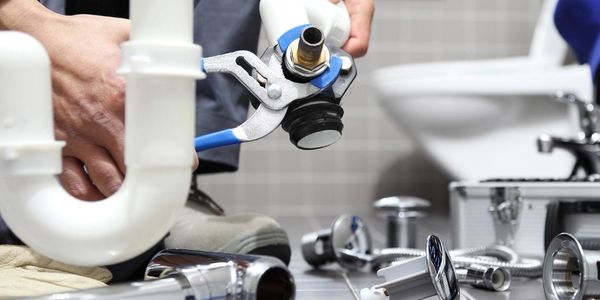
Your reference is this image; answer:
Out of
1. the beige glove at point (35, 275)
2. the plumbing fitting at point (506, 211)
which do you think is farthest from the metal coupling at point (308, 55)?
the plumbing fitting at point (506, 211)

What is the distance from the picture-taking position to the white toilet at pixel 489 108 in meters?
1.83

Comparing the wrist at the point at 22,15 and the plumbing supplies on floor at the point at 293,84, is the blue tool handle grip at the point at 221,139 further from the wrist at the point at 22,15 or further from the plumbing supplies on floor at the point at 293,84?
the wrist at the point at 22,15

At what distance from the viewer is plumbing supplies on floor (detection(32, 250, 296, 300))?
48 cm

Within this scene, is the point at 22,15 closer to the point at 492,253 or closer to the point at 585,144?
the point at 492,253

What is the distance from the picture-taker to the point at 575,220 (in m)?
0.89

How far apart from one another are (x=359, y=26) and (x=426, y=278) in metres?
0.24

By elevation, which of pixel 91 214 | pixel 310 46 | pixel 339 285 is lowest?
pixel 339 285

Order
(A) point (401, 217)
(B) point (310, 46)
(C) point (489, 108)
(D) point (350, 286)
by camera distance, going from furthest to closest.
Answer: (C) point (489, 108), (A) point (401, 217), (D) point (350, 286), (B) point (310, 46)

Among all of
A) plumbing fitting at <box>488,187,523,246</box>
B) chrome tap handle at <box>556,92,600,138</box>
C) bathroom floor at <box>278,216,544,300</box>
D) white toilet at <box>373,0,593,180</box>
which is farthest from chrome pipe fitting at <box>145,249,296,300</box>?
white toilet at <box>373,0,593,180</box>

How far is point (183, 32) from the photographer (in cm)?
45

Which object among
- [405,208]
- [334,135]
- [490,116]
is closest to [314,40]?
[334,135]

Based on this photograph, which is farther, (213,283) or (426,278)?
(426,278)

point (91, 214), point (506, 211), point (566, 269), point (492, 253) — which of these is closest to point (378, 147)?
point (506, 211)

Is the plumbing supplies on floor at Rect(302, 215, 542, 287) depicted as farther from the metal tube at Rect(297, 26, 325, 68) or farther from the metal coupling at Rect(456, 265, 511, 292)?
the metal tube at Rect(297, 26, 325, 68)
